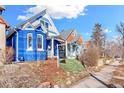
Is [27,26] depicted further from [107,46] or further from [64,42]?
[107,46]

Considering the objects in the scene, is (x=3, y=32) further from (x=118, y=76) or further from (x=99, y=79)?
(x=118, y=76)

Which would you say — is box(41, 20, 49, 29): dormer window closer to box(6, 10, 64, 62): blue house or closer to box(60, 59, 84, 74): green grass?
→ box(6, 10, 64, 62): blue house

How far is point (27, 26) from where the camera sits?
438cm

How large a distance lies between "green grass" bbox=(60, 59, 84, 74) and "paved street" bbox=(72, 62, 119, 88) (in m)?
0.20

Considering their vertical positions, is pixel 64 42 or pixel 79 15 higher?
pixel 79 15

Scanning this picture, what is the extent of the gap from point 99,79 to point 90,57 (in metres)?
0.36

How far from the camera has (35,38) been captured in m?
4.46

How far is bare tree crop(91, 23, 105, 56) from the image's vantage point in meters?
4.32

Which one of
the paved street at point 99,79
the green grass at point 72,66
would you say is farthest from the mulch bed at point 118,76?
the green grass at point 72,66

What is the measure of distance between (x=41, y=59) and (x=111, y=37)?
3.55 ft

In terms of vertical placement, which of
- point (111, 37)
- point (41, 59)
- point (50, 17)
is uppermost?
point (50, 17)

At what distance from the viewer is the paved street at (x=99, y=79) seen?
432 cm
